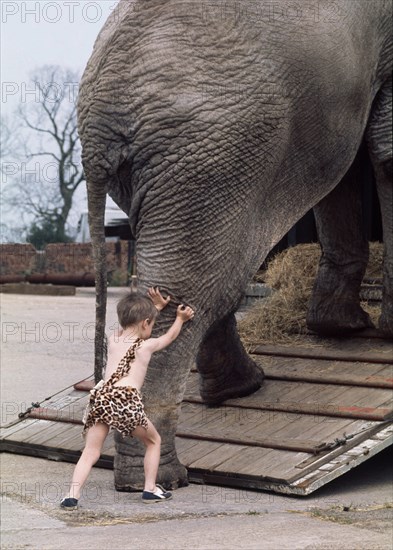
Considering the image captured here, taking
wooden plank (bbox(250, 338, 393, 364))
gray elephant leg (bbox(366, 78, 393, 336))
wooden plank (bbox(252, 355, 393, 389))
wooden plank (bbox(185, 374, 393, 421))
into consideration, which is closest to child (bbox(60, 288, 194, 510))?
wooden plank (bbox(185, 374, 393, 421))

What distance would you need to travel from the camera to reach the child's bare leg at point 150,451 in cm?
535

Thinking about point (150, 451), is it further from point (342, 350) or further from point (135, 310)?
point (342, 350)

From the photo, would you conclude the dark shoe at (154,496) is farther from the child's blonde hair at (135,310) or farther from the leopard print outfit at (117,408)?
the child's blonde hair at (135,310)

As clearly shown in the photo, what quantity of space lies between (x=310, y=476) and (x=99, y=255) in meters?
1.42

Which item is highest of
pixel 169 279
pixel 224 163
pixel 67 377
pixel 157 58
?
pixel 157 58

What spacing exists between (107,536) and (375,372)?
8.55ft

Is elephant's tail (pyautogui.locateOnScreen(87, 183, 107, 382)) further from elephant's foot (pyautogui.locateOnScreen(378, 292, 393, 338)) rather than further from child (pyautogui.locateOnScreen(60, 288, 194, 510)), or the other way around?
elephant's foot (pyautogui.locateOnScreen(378, 292, 393, 338))

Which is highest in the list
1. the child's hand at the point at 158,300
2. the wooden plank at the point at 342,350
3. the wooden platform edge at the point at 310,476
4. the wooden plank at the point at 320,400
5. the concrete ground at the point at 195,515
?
the child's hand at the point at 158,300

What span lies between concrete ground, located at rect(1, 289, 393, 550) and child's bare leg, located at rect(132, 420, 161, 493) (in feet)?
0.35

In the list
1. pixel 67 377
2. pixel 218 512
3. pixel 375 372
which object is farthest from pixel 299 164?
pixel 67 377

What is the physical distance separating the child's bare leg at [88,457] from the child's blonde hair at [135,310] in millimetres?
474

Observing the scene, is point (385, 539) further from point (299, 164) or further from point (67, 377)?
point (67, 377)

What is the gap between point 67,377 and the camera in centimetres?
1061

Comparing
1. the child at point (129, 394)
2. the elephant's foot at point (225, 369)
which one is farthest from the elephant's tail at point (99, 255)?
the elephant's foot at point (225, 369)
